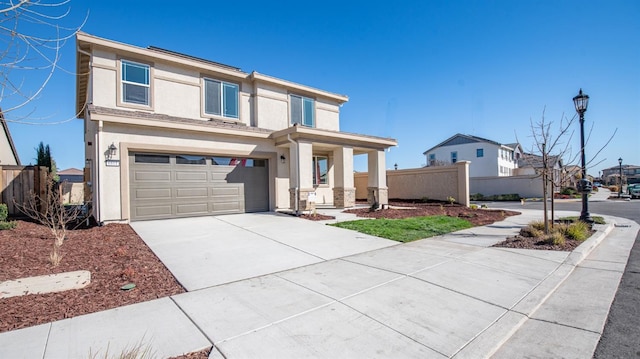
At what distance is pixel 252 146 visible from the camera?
42.7ft

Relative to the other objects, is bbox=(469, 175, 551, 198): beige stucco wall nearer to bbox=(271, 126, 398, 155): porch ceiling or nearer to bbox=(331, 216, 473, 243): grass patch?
bbox=(271, 126, 398, 155): porch ceiling

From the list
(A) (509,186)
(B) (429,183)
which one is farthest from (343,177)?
(A) (509,186)

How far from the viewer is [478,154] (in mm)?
39375

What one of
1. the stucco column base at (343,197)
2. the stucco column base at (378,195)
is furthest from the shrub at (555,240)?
the stucco column base at (343,197)

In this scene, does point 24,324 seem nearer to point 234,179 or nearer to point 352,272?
point 352,272

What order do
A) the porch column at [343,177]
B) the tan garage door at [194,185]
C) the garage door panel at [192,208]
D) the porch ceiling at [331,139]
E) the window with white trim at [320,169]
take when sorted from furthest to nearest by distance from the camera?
1. the window with white trim at [320,169]
2. the porch column at [343,177]
3. the porch ceiling at [331,139]
4. the garage door panel at [192,208]
5. the tan garage door at [194,185]

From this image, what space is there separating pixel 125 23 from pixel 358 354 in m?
9.70

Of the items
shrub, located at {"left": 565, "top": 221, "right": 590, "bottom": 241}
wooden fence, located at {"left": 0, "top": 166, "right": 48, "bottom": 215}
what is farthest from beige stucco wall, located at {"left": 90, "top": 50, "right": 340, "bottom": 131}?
shrub, located at {"left": 565, "top": 221, "right": 590, "bottom": 241}

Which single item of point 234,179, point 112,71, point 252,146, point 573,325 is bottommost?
point 573,325

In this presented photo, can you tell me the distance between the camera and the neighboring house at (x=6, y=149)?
58.7ft

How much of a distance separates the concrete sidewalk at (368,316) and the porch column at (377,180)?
378 inches

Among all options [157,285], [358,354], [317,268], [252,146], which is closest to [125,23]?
[252,146]

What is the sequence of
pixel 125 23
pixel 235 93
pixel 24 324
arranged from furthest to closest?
pixel 235 93
pixel 125 23
pixel 24 324

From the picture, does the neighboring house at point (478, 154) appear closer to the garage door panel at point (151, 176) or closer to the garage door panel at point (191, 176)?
the garage door panel at point (191, 176)
